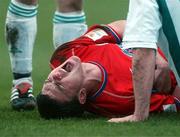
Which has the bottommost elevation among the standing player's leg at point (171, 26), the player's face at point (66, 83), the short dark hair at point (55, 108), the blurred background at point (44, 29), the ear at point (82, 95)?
the blurred background at point (44, 29)

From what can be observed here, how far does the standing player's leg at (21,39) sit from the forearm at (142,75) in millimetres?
998

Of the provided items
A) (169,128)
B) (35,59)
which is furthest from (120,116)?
(35,59)

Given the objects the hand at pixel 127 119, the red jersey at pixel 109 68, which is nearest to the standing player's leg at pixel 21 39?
the red jersey at pixel 109 68

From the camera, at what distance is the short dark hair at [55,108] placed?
400cm

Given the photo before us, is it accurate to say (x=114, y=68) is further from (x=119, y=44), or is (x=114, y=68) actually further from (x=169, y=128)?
(x=169, y=128)

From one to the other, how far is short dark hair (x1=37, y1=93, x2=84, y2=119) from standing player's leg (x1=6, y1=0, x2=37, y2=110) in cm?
56

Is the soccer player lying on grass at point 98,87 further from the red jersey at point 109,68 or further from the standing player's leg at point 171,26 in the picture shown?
the standing player's leg at point 171,26

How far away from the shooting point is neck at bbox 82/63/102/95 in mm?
4035

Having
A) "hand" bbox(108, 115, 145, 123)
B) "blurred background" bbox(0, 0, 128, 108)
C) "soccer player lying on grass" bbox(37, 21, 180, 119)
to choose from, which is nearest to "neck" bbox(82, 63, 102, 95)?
"soccer player lying on grass" bbox(37, 21, 180, 119)

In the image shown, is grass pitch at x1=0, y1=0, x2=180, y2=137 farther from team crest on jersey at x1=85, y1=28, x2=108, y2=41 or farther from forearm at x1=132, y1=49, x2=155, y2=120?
team crest on jersey at x1=85, y1=28, x2=108, y2=41

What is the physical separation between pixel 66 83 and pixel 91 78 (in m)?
0.13

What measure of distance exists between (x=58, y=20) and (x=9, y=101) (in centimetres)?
55

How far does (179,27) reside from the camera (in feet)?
12.4

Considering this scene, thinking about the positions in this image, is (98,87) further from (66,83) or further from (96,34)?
(96,34)
